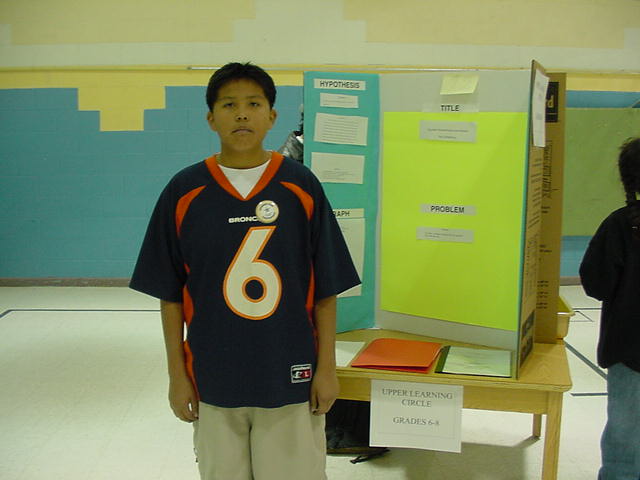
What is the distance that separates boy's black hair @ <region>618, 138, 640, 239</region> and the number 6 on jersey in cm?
101

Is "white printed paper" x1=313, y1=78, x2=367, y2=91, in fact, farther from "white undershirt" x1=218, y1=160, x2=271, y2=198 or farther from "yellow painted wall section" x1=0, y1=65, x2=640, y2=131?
"yellow painted wall section" x1=0, y1=65, x2=640, y2=131

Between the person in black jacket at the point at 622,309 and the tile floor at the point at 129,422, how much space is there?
0.51 metres

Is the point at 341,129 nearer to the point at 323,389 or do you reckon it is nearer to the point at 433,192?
the point at 433,192

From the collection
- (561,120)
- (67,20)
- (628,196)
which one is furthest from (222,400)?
(67,20)

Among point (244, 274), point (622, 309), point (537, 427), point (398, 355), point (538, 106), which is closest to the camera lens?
point (244, 274)

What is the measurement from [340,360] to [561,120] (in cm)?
86

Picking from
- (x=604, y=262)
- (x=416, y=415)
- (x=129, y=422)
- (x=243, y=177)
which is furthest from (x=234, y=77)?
(x=129, y=422)

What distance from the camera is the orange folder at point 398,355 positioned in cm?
150

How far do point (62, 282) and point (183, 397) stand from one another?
4.23 meters

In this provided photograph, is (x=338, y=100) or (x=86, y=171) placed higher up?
(x=338, y=100)

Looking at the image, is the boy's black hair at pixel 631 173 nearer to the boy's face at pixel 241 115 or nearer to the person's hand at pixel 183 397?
the boy's face at pixel 241 115

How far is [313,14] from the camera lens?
16.1 ft

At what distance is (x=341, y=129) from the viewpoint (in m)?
1.71

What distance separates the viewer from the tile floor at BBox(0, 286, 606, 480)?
7.33ft
